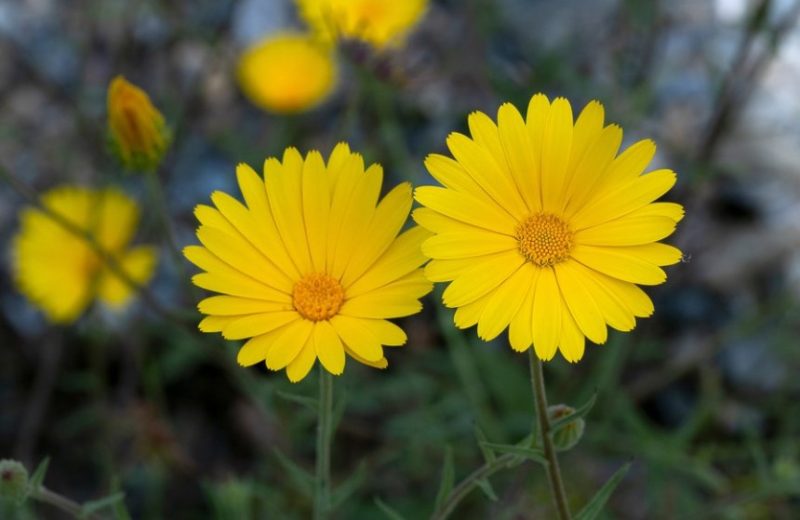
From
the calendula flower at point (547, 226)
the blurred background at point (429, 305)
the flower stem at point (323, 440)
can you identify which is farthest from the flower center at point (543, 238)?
the blurred background at point (429, 305)

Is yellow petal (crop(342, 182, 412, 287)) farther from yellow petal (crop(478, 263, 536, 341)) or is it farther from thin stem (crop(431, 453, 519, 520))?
thin stem (crop(431, 453, 519, 520))

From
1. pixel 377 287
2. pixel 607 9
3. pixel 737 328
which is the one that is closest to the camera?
pixel 377 287

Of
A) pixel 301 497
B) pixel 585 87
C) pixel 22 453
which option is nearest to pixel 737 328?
pixel 585 87

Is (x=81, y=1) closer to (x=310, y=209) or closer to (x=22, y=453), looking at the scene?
(x=22, y=453)

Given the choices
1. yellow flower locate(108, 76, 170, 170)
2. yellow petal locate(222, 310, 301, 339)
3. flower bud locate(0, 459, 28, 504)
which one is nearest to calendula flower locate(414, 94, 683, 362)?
yellow petal locate(222, 310, 301, 339)

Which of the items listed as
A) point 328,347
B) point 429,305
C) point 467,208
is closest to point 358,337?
point 328,347

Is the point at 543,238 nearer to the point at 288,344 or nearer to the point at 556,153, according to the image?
the point at 556,153

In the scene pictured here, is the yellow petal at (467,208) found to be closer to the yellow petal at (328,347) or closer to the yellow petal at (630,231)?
the yellow petal at (630,231)
